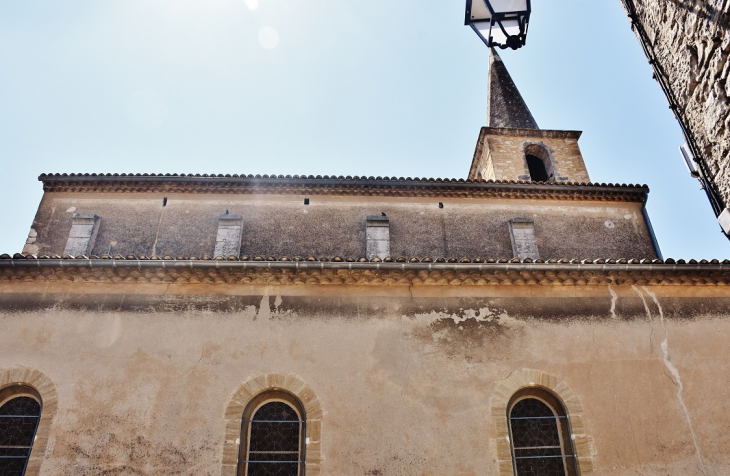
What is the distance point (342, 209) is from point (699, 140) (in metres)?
8.35

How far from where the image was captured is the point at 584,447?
6340 mm

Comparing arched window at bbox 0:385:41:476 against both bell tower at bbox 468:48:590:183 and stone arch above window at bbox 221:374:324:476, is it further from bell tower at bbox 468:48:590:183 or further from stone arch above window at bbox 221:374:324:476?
bell tower at bbox 468:48:590:183

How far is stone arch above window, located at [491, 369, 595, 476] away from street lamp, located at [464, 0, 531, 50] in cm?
441

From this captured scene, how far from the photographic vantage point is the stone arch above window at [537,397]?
628 centimetres

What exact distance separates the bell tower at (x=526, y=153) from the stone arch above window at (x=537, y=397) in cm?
792

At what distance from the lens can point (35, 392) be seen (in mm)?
6488

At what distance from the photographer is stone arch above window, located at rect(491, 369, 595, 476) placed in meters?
6.28

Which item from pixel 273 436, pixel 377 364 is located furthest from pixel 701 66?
pixel 273 436

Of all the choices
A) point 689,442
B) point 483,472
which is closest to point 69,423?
point 483,472

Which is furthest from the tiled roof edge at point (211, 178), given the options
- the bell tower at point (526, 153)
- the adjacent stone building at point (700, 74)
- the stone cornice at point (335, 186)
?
the adjacent stone building at point (700, 74)

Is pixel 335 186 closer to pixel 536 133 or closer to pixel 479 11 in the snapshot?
pixel 479 11

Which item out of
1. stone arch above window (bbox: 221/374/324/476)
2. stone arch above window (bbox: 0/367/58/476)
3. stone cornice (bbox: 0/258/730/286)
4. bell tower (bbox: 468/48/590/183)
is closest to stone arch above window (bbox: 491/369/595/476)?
stone cornice (bbox: 0/258/730/286)

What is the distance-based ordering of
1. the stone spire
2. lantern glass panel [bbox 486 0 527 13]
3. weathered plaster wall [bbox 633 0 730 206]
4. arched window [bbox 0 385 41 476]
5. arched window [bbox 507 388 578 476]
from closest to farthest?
weathered plaster wall [bbox 633 0 730 206], lantern glass panel [bbox 486 0 527 13], arched window [bbox 0 385 41 476], arched window [bbox 507 388 578 476], the stone spire

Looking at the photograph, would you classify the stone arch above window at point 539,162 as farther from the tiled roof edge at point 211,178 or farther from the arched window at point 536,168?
the tiled roof edge at point 211,178
